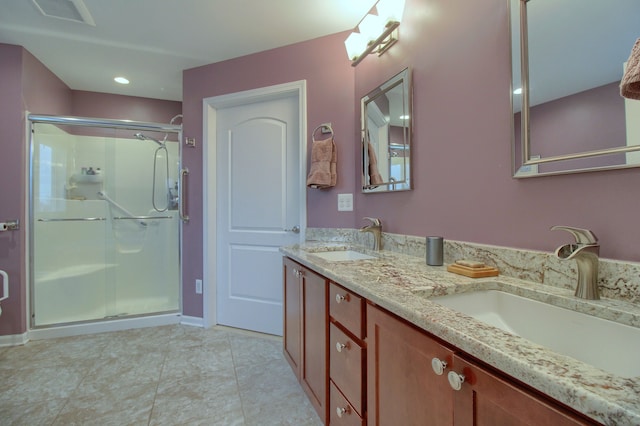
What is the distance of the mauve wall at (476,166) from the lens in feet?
2.48

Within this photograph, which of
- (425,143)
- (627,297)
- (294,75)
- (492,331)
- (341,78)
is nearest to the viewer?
(492,331)

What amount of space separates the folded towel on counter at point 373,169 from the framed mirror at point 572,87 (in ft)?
2.83

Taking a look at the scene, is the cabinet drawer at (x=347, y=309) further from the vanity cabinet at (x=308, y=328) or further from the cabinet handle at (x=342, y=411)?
the cabinet handle at (x=342, y=411)

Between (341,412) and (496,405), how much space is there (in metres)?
0.79

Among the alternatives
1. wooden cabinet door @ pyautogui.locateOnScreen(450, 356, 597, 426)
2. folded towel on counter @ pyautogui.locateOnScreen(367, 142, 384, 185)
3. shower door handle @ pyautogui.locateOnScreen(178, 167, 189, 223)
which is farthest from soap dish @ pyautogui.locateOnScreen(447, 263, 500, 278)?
shower door handle @ pyautogui.locateOnScreen(178, 167, 189, 223)

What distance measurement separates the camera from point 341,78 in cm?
211

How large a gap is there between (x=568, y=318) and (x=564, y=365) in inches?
15.1

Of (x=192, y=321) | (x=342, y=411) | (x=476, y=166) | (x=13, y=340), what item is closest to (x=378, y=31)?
(x=476, y=166)

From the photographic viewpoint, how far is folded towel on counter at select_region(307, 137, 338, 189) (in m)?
2.01

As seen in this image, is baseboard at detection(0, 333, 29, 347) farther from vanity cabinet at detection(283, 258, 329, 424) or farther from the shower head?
vanity cabinet at detection(283, 258, 329, 424)

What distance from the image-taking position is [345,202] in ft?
6.85

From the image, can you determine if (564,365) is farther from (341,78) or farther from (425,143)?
(341,78)

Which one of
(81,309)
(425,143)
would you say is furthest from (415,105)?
(81,309)

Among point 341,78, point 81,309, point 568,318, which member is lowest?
point 81,309
